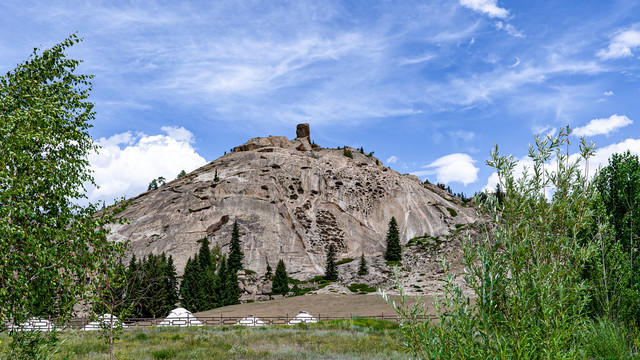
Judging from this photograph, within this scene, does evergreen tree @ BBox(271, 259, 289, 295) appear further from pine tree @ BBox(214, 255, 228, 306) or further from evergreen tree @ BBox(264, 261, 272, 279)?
pine tree @ BBox(214, 255, 228, 306)

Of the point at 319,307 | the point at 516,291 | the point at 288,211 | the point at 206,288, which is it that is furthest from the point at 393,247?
the point at 516,291

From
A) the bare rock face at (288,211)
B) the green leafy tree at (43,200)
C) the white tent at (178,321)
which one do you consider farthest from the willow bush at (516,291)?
the bare rock face at (288,211)

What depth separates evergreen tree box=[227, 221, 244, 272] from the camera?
8431 centimetres

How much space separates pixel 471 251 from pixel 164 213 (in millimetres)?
104523

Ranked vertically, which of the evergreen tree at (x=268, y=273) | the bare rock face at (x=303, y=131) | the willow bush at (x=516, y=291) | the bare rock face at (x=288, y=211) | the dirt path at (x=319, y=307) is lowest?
the dirt path at (x=319, y=307)

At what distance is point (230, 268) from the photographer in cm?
8281

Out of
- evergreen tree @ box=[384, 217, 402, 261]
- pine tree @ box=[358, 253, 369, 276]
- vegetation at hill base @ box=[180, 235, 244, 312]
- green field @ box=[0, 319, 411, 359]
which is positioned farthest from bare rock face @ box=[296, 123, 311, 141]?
green field @ box=[0, 319, 411, 359]

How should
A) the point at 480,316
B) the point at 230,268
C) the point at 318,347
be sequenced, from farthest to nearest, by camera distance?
1. the point at 230,268
2. the point at 318,347
3. the point at 480,316

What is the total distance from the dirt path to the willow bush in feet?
172

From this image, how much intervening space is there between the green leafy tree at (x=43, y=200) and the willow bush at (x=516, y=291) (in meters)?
9.97

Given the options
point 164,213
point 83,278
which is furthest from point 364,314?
point 164,213

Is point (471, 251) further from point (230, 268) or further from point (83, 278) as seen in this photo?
point (230, 268)

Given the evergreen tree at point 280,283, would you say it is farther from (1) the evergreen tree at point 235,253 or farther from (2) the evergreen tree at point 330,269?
(2) the evergreen tree at point 330,269

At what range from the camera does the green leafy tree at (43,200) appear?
34.0 feet
